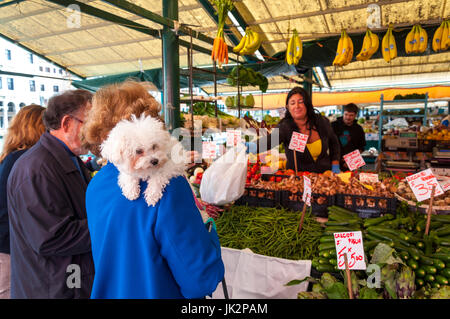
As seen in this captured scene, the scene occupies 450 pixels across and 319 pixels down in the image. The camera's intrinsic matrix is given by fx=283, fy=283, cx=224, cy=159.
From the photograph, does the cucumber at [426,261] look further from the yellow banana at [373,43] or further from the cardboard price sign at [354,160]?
the yellow banana at [373,43]

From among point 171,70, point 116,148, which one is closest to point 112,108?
point 116,148

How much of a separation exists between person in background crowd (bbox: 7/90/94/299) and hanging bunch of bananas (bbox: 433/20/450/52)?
4748mm

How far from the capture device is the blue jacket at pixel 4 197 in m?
1.77

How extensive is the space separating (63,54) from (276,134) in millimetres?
6014

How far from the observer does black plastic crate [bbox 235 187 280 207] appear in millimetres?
2455

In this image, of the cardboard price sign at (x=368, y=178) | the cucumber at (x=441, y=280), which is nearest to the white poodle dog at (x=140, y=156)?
the cucumber at (x=441, y=280)

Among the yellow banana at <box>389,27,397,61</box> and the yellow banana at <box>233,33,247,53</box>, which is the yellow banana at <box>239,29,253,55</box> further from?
the yellow banana at <box>389,27,397,61</box>

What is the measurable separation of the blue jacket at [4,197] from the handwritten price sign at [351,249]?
6.50 ft

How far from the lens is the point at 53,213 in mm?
1344

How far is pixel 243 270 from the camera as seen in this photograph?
2.03 m

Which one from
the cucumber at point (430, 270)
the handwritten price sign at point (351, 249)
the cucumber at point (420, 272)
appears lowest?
the cucumber at point (420, 272)

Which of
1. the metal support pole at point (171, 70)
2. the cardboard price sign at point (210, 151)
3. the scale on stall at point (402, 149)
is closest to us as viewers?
the cardboard price sign at point (210, 151)

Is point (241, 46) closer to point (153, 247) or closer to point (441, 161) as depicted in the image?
point (441, 161)
